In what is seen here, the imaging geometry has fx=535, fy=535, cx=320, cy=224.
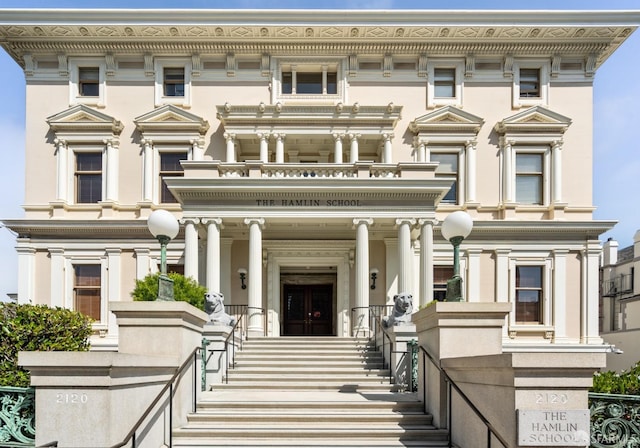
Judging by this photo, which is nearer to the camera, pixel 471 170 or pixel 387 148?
pixel 387 148

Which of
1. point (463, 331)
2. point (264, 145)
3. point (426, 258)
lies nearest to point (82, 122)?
point (264, 145)

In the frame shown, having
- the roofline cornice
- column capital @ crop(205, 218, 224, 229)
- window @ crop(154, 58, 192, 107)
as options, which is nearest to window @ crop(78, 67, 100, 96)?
the roofline cornice

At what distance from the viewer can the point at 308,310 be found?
2294cm

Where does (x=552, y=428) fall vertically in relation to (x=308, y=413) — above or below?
above

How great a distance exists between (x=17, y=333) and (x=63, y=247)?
1252 cm

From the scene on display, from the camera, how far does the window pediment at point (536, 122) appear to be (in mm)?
22281

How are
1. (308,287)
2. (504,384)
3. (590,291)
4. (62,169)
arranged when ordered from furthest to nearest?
1. (308,287)
2. (62,169)
3. (590,291)
4. (504,384)

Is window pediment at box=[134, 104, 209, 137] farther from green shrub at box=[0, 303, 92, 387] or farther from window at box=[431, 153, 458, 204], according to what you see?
green shrub at box=[0, 303, 92, 387]

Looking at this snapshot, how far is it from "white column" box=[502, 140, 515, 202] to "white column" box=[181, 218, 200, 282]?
12.7m

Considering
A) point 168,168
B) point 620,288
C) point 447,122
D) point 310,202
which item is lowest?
point 620,288

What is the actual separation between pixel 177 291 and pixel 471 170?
539 inches

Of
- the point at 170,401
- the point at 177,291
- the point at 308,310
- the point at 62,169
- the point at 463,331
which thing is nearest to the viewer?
the point at 170,401

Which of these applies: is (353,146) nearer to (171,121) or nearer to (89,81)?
(171,121)

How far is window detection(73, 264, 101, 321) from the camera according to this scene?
71.6ft
